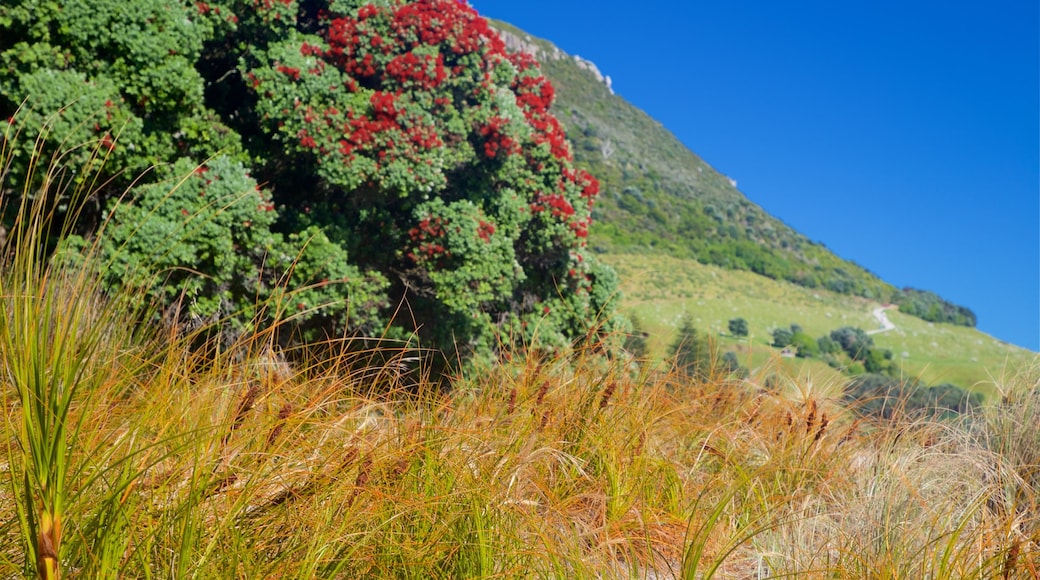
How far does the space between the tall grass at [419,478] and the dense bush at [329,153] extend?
335 cm

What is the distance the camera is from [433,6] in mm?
10633

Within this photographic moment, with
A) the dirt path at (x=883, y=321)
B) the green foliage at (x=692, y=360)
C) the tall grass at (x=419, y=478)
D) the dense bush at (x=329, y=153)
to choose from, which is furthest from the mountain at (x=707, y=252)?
the tall grass at (x=419, y=478)

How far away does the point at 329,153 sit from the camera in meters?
9.09

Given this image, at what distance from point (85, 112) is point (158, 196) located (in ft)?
3.44

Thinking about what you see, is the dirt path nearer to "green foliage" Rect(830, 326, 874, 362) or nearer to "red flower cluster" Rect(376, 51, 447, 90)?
"green foliage" Rect(830, 326, 874, 362)

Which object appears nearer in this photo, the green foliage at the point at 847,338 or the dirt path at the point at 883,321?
the green foliage at the point at 847,338

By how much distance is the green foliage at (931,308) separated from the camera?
97.0 m

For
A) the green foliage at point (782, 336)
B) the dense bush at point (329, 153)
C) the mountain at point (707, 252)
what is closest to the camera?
the dense bush at point (329, 153)

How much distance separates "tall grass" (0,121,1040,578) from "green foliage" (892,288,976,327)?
100m

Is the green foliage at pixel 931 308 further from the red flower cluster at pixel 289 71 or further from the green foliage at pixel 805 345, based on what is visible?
the red flower cluster at pixel 289 71

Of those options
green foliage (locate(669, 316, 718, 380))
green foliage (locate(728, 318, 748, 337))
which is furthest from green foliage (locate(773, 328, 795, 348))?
green foliage (locate(669, 316, 718, 380))

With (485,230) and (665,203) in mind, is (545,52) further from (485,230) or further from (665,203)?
(485,230)

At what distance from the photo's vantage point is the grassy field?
54.4 metres

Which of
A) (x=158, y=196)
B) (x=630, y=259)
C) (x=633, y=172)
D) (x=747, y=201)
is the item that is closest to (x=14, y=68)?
(x=158, y=196)
